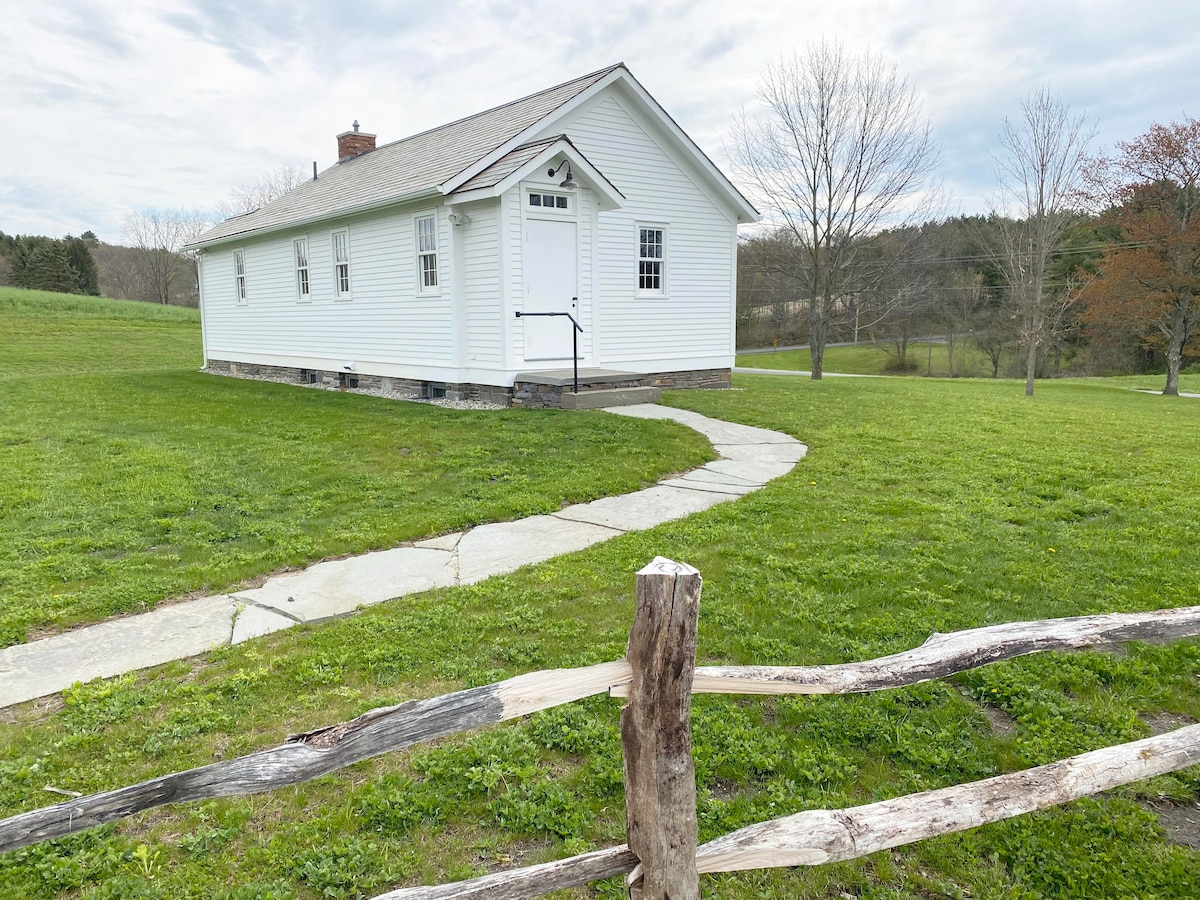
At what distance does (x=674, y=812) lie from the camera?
1.75 meters

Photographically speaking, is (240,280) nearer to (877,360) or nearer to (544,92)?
(544,92)

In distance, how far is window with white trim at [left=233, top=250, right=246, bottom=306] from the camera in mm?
19677

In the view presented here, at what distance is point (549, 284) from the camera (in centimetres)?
1252

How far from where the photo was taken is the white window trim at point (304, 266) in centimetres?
1661

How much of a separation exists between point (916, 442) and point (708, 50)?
419 inches

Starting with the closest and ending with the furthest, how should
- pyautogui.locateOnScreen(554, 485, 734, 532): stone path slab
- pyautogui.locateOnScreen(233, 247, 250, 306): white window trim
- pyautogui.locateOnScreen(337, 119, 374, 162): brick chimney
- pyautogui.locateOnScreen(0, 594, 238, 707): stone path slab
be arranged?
pyautogui.locateOnScreen(0, 594, 238, 707): stone path slab < pyautogui.locateOnScreen(554, 485, 734, 532): stone path slab < pyautogui.locateOnScreen(233, 247, 250, 306): white window trim < pyautogui.locateOnScreen(337, 119, 374, 162): brick chimney

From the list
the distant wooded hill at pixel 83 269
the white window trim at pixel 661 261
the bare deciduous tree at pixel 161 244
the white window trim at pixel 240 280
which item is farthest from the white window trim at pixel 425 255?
the bare deciduous tree at pixel 161 244

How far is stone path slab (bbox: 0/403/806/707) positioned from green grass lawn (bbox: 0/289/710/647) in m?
0.24

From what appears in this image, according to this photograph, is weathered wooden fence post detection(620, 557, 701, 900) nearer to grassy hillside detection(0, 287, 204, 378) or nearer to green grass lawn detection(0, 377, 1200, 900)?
green grass lawn detection(0, 377, 1200, 900)

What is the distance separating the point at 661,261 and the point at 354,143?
11798 millimetres

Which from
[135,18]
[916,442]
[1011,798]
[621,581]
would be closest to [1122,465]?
[916,442]

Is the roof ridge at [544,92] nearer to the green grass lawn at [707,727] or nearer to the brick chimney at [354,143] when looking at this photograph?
the brick chimney at [354,143]

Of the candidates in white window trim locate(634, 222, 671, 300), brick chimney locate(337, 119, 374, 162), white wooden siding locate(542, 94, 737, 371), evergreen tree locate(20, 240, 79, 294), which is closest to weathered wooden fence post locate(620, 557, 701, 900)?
white wooden siding locate(542, 94, 737, 371)

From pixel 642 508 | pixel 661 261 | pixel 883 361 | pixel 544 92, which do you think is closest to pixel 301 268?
pixel 544 92
